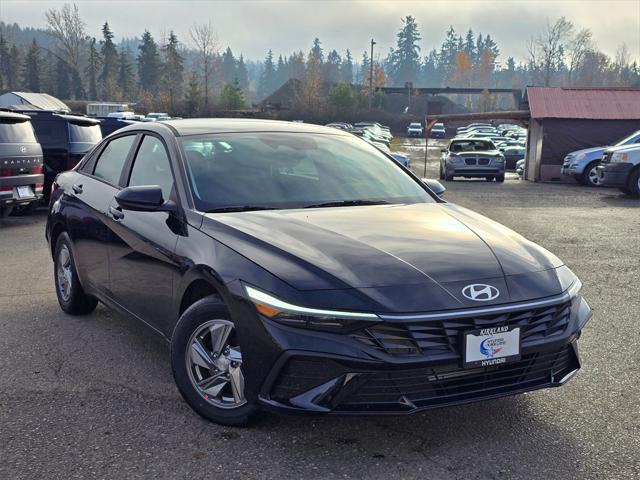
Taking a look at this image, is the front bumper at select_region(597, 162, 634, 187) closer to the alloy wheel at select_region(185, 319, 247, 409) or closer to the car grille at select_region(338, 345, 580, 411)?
the car grille at select_region(338, 345, 580, 411)

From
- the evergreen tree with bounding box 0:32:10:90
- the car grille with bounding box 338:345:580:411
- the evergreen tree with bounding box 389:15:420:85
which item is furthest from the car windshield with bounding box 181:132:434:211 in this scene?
the evergreen tree with bounding box 389:15:420:85

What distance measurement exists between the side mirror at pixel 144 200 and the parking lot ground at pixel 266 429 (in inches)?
31.6

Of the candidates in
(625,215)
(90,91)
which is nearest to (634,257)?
(625,215)

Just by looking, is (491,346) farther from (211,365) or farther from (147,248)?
(147,248)

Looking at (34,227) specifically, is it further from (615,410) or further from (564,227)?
(615,410)

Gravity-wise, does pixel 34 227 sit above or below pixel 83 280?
below

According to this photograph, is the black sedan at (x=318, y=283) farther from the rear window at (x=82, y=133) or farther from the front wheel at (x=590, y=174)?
the front wheel at (x=590, y=174)

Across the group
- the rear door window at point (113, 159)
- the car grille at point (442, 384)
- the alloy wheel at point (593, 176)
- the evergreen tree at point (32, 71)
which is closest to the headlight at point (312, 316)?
the car grille at point (442, 384)

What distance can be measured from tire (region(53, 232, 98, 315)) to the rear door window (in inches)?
26.2

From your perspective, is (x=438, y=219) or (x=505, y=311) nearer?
(x=505, y=311)

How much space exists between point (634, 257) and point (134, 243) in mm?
6608

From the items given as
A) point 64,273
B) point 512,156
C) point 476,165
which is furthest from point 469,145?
point 64,273

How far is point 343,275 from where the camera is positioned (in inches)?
126

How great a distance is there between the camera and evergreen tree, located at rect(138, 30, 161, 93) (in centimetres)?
10894
